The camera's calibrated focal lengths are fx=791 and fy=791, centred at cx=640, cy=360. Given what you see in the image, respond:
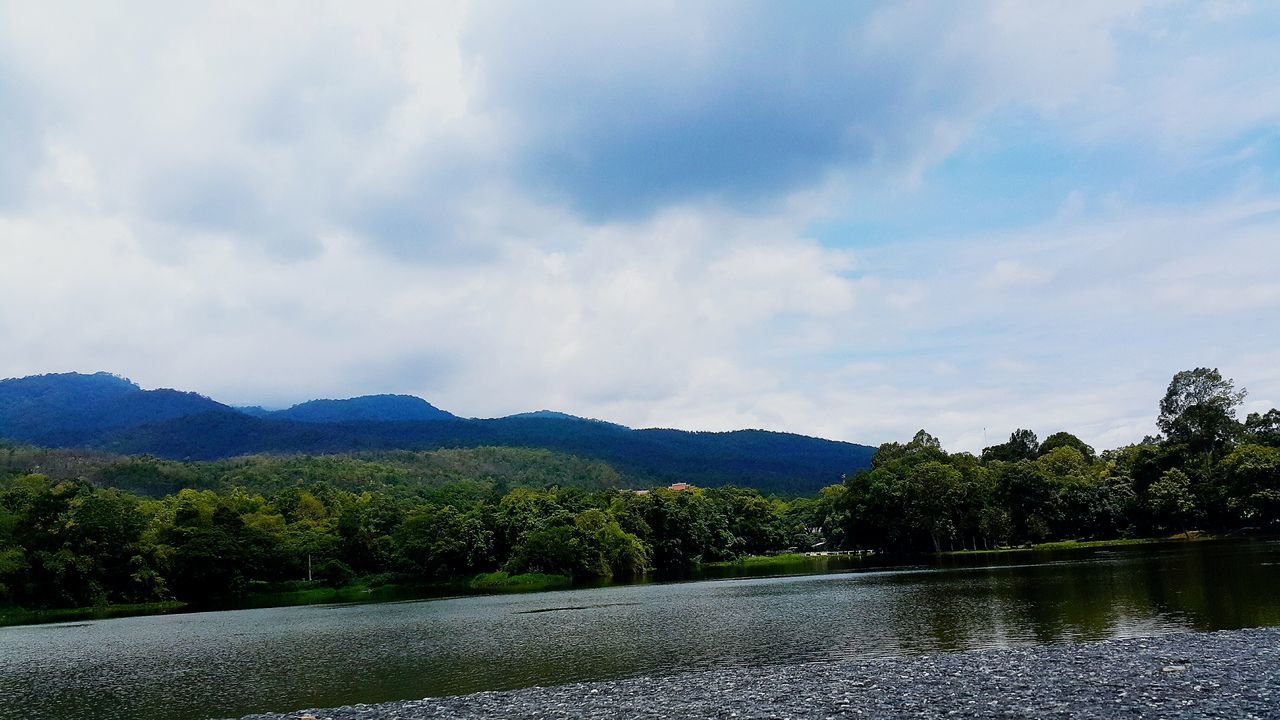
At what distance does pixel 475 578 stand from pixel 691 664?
74.1 m

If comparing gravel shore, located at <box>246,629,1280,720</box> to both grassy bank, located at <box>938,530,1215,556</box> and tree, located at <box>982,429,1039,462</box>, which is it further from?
tree, located at <box>982,429,1039,462</box>

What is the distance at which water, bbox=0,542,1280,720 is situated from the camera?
27.9m

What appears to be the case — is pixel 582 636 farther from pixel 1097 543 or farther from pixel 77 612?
pixel 1097 543

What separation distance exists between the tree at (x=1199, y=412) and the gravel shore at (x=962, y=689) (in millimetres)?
97488

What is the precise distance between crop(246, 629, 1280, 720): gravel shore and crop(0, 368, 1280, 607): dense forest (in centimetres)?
7370

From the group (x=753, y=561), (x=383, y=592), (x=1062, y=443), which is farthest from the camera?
(x=1062, y=443)

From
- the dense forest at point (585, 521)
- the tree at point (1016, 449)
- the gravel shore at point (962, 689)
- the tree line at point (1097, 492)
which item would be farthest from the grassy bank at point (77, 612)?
the tree at point (1016, 449)

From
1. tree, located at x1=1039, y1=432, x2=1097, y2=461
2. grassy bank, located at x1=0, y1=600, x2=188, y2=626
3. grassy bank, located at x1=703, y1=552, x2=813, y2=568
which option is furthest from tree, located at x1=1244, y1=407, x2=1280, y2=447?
grassy bank, located at x1=0, y1=600, x2=188, y2=626

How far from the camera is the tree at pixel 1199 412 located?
343 feet

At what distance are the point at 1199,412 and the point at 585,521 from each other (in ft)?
272

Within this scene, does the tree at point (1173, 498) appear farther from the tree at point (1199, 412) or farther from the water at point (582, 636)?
the water at point (582, 636)

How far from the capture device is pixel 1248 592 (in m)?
36.5

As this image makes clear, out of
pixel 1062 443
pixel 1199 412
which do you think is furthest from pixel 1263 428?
pixel 1062 443

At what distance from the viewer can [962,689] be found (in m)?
18.8
